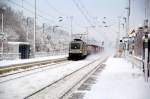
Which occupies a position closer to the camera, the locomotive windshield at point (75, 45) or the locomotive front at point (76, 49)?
the locomotive front at point (76, 49)

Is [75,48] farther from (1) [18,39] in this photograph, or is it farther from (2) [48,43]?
(2) [48,43]

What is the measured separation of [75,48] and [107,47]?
68805 mm

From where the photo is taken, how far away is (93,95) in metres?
9.61

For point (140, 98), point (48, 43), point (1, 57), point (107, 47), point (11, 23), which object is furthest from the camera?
point (107, 47)

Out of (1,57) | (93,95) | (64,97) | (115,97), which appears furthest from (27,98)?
(1,57)

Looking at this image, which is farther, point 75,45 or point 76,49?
point 75,45

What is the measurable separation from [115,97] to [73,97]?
1319 mm

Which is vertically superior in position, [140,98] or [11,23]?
[11,23]

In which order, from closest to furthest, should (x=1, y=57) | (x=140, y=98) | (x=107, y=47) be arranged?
(x=140, y=98), (x=1, y=57), (x=107, y=47)

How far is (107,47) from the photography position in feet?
345

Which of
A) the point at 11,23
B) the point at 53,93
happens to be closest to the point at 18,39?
the point at 11,23

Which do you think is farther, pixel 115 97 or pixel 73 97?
pixel 73 97

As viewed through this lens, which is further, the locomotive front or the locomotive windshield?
the locomotive windshield

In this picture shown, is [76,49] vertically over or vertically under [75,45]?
under
